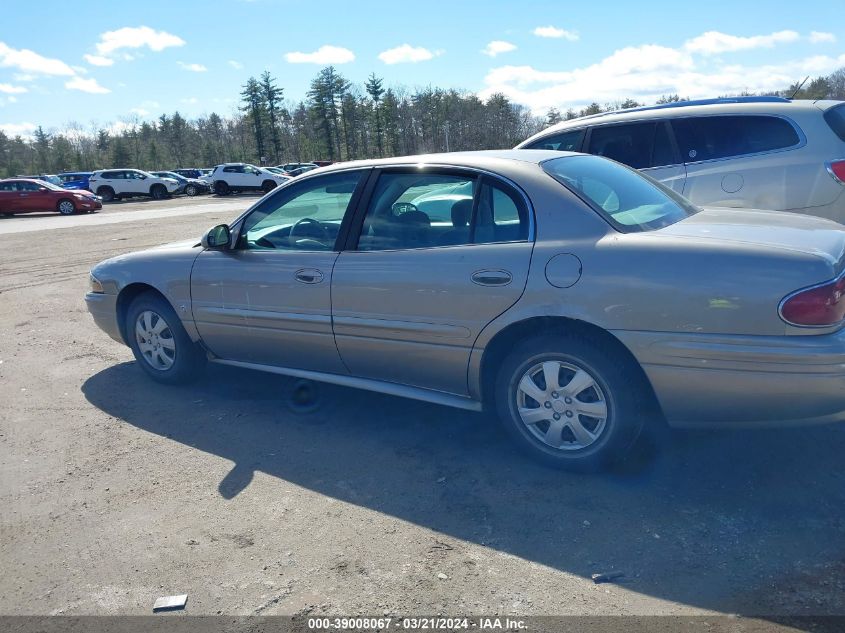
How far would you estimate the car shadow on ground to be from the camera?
108 inches

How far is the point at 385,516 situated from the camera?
3.32m

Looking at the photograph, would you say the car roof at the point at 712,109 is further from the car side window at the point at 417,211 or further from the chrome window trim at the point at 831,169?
the car side window at the point at 417,211

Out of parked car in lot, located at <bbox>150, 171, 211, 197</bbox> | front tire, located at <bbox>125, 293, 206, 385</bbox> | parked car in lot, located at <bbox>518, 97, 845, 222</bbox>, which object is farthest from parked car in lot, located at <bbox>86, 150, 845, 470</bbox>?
parked car in lot, located at <bbox>150, 171, 211, 197</bbox>

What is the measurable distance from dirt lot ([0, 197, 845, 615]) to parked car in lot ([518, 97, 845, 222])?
2799 mm

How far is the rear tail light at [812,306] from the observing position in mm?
2938

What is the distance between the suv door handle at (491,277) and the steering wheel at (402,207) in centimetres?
72

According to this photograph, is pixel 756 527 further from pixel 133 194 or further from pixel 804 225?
pixel 133 194

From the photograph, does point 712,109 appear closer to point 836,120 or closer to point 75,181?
point 836,120

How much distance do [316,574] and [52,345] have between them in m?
5.12

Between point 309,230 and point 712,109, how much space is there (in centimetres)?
409

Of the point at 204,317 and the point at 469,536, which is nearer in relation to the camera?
the point at 469,536

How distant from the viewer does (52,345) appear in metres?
6.82

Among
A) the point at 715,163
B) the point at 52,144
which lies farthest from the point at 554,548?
the point at 52,144

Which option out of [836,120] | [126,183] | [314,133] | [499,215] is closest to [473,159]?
[499,215]
